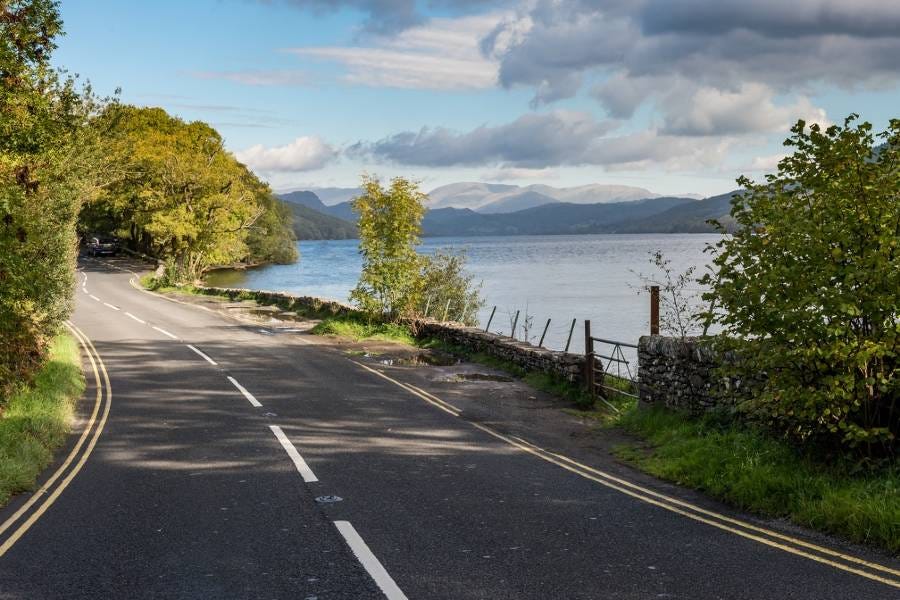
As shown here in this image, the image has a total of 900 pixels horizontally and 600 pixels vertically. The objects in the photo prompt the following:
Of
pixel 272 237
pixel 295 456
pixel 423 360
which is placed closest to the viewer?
pixel 295 456

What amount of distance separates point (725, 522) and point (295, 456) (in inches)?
249

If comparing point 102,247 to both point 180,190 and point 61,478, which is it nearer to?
point 180,190

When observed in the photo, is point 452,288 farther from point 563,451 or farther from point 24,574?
point 24,574

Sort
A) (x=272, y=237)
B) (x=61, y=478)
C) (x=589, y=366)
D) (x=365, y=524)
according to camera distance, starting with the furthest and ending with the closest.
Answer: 1. (x=272, y=237)
2. (x=589, y=366)
3. (x=61, y=478)
4. (x=365, y=524)

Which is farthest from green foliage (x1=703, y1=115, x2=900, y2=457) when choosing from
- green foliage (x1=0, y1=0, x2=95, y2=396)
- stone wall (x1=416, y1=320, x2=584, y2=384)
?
green foliage (x1=0, y1=0, x2=95, y2=396)

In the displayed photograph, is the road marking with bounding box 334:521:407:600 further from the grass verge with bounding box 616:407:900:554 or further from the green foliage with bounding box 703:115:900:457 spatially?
the green foliage with bounding box 703:115:900:457

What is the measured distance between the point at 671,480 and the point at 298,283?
8522cm

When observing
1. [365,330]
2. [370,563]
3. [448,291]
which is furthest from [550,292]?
[370,563]

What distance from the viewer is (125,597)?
651 cm

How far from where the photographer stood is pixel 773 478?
9.30 m

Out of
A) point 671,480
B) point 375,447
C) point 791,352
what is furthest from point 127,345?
point 791,352

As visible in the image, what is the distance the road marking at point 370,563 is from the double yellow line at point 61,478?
346 centimetres

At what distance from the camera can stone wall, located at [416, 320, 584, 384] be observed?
1810 centimetres

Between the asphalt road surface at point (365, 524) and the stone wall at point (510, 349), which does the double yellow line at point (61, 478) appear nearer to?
the asphalt road surface at point (365, 524)
